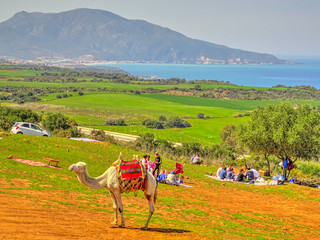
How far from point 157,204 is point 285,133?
18464mm

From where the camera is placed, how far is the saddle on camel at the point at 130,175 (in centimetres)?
1559

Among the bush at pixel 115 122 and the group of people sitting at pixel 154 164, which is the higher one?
the group of people sitting at pixel 154 164

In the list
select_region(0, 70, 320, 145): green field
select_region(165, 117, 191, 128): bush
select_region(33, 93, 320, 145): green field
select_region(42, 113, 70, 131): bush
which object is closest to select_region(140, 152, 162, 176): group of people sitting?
select_region(42, 113, 70, 131): bush

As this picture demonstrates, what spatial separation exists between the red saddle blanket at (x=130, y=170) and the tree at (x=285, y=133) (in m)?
22.7

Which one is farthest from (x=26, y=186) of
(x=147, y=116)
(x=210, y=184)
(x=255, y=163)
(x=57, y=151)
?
(x=147, y=116)

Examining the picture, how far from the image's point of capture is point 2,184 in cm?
2016

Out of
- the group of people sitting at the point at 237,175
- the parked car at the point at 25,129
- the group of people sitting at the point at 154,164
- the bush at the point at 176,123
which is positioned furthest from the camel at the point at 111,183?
the bush at the point at 176,123

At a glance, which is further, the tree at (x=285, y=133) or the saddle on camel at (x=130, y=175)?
the tree at (x=285, y=133)

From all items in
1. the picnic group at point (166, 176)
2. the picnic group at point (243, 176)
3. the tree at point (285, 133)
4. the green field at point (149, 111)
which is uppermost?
the tree at point (285, 133)

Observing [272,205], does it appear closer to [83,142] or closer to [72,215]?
[72,215]

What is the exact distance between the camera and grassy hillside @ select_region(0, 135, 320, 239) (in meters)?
15.6

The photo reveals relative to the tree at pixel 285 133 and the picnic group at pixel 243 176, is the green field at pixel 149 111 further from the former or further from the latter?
the picnic group at pixel 243 176

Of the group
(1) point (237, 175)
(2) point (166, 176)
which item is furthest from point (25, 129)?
(1) point (237, 175)

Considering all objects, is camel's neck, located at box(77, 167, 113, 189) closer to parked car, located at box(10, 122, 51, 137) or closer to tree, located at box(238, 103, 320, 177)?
tree, located at box(238, 103, 320, 177)
